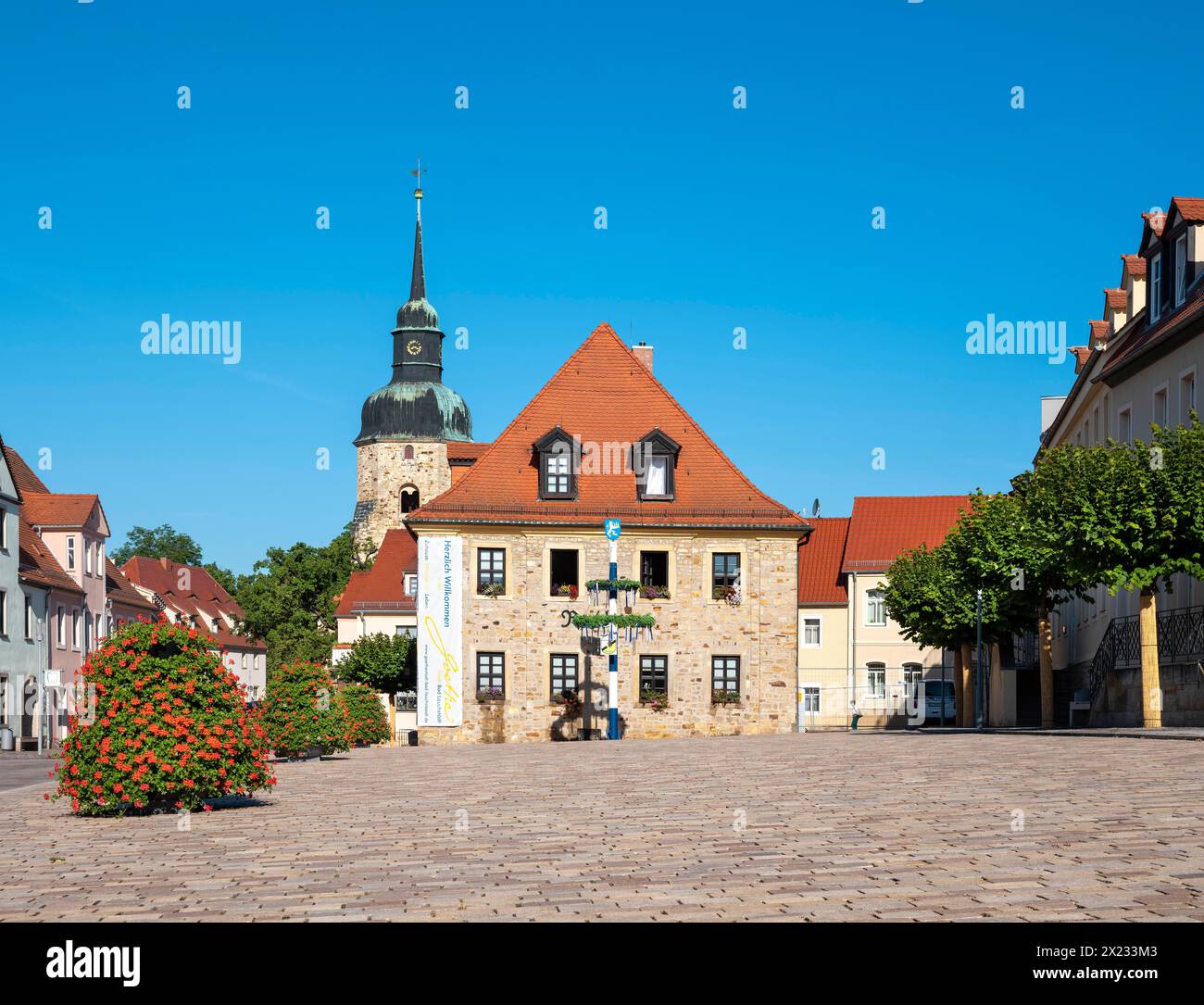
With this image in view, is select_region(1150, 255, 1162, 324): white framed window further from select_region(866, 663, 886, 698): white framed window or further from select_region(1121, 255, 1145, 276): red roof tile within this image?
select_region(866, 663, 886, 698): white framed window

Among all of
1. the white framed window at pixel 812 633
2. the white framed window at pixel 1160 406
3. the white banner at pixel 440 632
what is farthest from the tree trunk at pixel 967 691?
the white banner at pixel 440 632

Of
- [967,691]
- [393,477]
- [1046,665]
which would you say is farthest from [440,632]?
[393,477]

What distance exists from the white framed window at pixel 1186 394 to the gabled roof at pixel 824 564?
32798mm

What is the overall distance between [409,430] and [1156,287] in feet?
298

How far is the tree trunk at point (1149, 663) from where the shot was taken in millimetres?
29531

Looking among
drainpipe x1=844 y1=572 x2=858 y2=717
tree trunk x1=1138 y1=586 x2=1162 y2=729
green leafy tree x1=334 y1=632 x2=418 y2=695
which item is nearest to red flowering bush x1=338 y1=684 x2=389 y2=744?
tree trunk x1=1138 y1=586 x2=1162 y2=729

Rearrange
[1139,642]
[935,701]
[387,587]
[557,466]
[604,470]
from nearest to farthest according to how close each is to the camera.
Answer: [1139,642] < [557,466] < [604,470] < [935,701] < [387,587]

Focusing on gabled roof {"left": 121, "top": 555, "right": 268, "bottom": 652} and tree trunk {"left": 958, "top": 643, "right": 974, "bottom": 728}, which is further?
gabled roof {"left": 121, "top": 555, "right": 268, "bottom": 652}

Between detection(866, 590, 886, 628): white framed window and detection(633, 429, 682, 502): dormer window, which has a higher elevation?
detection(633, 429, 682, 502): dormer window

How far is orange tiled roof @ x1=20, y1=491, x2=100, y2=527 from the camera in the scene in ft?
193

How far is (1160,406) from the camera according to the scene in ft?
121

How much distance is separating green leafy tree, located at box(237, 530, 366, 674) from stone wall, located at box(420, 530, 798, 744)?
44.3 metres

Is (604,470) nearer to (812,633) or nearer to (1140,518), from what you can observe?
(1140,518)
